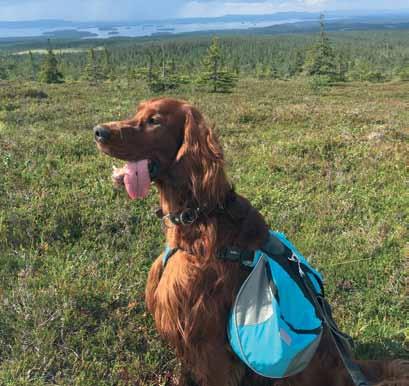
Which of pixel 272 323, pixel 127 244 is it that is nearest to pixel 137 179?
pixel 272 323

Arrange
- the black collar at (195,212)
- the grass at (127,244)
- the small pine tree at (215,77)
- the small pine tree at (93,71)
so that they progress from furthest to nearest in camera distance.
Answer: the small pine tree at (93,71), the small pine tree at (215,77), the grass at (127,244), the black collar at (195,212)

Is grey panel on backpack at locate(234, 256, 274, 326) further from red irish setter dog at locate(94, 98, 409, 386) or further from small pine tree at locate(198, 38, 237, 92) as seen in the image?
small pine tree at locate(198, 38, 237, 92)

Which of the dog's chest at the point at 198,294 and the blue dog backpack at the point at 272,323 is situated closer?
the blue dog backpack at the point at 272,323

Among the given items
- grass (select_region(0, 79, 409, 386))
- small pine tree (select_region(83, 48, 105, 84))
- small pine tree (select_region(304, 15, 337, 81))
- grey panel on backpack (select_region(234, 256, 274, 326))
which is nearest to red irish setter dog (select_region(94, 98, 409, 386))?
grey panel on backpack (select_region(234, 256, 274, 326))

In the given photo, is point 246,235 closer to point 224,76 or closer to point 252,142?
point 252,142

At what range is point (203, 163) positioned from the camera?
261cm

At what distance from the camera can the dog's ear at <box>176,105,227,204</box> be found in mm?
2593

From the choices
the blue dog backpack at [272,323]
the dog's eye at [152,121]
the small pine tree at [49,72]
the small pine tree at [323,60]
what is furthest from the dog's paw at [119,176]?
the small pine tree at [49,72]

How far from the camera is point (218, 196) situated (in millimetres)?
2633

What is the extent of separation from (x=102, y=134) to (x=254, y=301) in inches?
54.1

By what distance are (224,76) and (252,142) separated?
97.3ft

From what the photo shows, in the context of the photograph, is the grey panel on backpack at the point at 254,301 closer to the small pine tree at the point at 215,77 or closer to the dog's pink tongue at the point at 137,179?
the dog's pink tongue at the point at 137,179

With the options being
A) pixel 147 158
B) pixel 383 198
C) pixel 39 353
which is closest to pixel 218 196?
pixel 147 158

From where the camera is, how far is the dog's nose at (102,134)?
2605 mm
